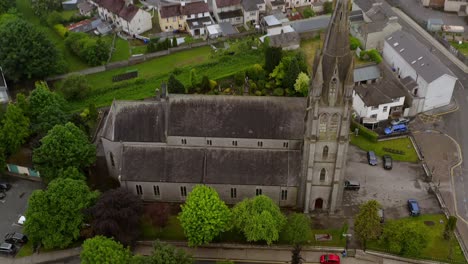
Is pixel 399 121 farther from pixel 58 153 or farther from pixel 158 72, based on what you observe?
pixel 58 153

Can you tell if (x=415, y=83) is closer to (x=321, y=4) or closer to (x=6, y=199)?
(x=321, y=4)

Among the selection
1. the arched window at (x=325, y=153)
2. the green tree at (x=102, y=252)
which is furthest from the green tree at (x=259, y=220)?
the green tree at (x=102, y=252)

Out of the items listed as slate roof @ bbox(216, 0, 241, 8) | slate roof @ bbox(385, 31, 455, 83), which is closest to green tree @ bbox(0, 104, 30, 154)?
slate roof @ bbox(216, 0, 241, 8)

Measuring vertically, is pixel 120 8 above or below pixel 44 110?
above

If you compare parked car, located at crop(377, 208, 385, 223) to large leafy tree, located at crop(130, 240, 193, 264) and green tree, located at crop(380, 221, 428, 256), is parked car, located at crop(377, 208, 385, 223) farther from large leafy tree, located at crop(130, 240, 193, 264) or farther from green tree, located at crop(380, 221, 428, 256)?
large leafy tree, located at crop(130, 240, 193, 264)

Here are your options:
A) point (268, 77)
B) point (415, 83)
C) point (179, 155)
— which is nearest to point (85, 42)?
point (268, 77)

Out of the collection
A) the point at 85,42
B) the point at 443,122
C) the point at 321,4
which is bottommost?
the point at 443,122

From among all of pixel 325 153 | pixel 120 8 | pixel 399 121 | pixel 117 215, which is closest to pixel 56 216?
pixel 117 215
